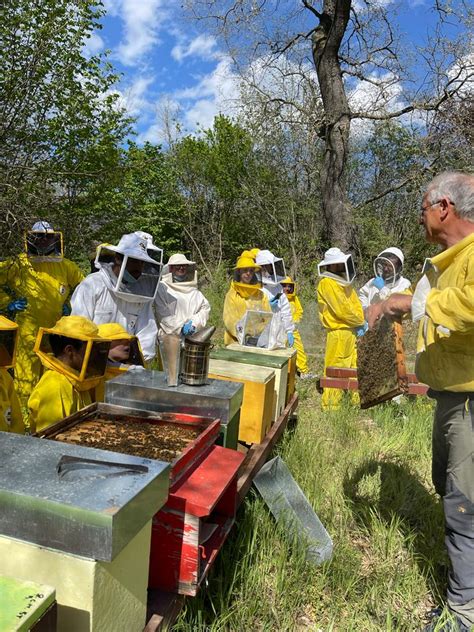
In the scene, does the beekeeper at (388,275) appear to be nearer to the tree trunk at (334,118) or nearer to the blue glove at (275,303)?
the blue glove at (275,303)

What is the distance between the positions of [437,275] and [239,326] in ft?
9.11

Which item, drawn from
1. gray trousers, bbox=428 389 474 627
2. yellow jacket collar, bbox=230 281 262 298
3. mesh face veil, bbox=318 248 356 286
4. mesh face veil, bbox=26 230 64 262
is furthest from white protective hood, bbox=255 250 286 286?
gray trousers, bbox=428 389 474 627

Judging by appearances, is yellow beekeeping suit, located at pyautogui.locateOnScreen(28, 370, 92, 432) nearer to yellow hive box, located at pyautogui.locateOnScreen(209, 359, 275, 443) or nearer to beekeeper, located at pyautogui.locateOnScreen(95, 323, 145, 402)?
beekeeper, located at pyautogui.locateOnScreen(95, 323, 145, 402)

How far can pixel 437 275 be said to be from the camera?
8.27 ft

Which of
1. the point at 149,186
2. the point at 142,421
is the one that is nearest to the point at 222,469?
the point at 142,421

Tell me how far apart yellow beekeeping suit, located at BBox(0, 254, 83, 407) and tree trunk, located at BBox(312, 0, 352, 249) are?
860cm

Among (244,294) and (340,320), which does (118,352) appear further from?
(340,320)

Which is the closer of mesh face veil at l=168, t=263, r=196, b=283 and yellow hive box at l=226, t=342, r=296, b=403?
yellow hive box at l=226, t=342, r=296, b=403

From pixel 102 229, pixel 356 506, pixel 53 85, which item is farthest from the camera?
pixel 102 229

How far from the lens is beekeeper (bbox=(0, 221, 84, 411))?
490 cm

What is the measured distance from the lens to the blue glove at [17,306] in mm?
4664

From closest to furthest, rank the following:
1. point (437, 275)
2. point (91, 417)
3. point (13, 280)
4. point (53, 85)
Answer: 1. point (91, 417)
2. point (437, 275)
3. point (13, 280)
4. point (53, 85)

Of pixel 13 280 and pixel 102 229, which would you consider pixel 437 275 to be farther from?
pixel 102 229

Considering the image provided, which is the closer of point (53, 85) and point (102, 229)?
point (53, 85)
